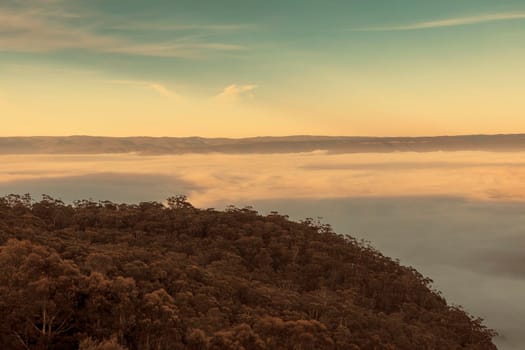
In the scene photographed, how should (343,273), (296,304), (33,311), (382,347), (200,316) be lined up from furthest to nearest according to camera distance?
(343,273), (296,304), (382,347), (200,316), (33,311)

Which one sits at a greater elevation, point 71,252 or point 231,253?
point 71,252

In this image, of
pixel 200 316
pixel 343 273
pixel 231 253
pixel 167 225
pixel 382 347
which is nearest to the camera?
pixel 200 316

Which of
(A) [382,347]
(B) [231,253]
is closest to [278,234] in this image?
(B) [231,253]

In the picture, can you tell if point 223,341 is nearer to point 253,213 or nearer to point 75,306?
point 75,306

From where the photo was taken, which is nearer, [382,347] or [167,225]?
[382,347]

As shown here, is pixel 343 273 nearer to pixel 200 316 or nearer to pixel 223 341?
pixel 200 316

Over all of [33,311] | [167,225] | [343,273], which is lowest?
[343,273]

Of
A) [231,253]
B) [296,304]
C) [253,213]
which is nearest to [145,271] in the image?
[296,304]
